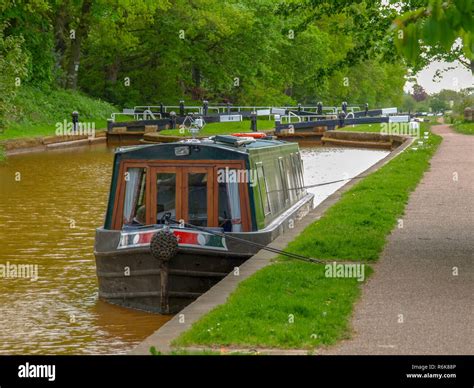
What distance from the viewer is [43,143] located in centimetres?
4416

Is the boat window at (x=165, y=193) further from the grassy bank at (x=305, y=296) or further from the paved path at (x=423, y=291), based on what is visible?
the paved path at (x=423, y=291)

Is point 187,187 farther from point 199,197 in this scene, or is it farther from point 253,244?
point 253,244

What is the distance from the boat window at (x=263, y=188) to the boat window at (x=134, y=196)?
64.6 inches

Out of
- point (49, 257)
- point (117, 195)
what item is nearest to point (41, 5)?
point (49, 257)

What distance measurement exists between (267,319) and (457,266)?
362cm

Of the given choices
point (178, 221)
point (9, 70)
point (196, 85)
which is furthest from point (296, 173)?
point (196, 85)

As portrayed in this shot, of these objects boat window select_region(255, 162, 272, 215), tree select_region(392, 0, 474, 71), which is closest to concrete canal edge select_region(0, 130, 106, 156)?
boat window select_region(255, 162, 272, 215)

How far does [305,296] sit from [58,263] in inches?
299

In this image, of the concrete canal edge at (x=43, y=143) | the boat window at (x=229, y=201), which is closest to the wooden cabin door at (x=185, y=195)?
the boat window at (x=229, y=201)

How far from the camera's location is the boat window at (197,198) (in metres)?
14.8

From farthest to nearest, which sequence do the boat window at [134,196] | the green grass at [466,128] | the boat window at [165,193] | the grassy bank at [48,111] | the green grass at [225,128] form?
the green grass at [225,128] → the green grass at [466,128] → the grassy bank at [48,111] → the boat window at [134,196] → the boat window at [165,193]

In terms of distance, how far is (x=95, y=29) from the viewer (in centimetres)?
5881

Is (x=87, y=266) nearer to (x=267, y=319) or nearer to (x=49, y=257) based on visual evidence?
(x=49, y=257)

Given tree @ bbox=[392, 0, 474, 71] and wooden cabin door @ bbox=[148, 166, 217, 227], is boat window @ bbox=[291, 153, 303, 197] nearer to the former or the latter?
wooden cabin door @ bbox=[148, 166, 217, 227]
